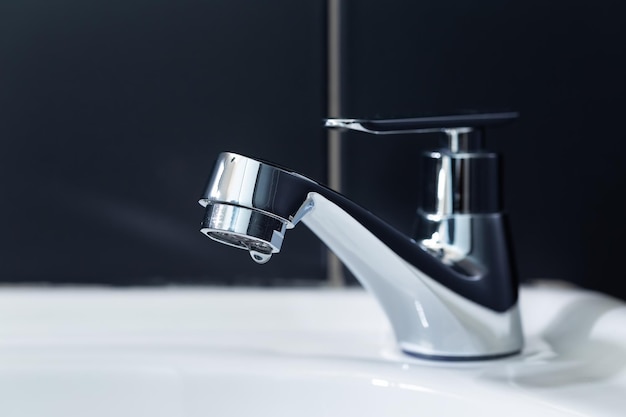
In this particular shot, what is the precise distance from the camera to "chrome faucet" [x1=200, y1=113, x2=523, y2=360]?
415 mm

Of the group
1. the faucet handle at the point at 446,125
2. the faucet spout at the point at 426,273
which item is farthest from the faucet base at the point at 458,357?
the faucet handle at the point at 446,125

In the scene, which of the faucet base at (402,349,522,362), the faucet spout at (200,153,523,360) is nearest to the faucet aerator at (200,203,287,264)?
the faucet spout at (200,153,523,360)

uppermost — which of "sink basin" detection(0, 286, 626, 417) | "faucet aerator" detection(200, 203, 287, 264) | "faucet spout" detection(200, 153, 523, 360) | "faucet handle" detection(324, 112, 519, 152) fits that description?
"faucet handle" detection(324, 112, 519, 152)

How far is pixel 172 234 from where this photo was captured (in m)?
0.55

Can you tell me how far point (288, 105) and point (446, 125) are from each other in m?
0.15

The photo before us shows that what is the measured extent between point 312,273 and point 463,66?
0.17m

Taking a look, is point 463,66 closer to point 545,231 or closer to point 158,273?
point 545,231

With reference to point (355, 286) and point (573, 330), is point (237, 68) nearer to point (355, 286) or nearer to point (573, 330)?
point (355, 286)

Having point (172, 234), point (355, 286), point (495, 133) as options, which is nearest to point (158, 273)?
point (172, 234)

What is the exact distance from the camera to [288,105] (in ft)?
1.78

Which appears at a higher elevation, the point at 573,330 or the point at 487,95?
the point at 487,95

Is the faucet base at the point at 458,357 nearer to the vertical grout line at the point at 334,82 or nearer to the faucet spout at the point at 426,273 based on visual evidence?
the faucet spout at the point at 426,273

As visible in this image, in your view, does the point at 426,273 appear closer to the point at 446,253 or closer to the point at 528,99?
the point at 446,253

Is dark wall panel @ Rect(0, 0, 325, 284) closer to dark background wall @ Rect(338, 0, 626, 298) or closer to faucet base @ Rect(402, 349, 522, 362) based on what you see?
dark background wall @ Rect(338, 0, 626, 298)
